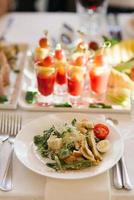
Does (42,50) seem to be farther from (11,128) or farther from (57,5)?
(57,5)

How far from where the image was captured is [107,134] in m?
1.24

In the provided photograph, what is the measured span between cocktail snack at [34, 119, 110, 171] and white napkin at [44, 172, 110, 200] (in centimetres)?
4

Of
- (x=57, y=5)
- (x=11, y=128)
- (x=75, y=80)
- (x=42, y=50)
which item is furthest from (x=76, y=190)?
(x=57, y=5)

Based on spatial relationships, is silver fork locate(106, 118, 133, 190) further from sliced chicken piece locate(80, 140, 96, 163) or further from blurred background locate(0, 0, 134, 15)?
blurred background locate(0, 0, 134, 15)

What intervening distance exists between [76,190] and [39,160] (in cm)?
14

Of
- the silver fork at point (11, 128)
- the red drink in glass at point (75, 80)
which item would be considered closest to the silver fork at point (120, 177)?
the silver fork at point (11, 128)

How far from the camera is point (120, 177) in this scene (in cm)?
113

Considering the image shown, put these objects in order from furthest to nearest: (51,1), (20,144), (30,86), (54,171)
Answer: (51,1), (30,86), (20,144), (54,171)

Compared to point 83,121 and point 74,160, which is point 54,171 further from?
point 83,121

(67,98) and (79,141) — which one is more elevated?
(67,98)

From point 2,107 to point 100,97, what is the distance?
0.36 m

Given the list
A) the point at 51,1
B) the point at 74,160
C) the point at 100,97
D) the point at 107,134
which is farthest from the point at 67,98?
the point at 51,1

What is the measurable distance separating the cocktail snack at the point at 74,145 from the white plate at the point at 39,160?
0.02 m

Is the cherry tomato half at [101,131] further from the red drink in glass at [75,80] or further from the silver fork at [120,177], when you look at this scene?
the red drink in glass at [75,80]
